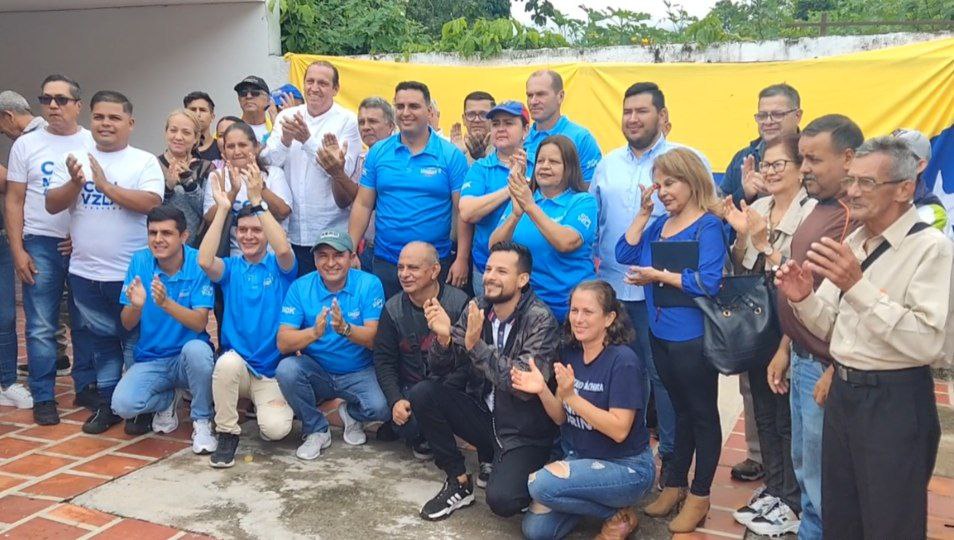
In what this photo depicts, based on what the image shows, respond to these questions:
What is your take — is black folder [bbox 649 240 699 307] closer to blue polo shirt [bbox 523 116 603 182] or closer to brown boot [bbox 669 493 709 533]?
brown boot [bbox 669 493 709 533]

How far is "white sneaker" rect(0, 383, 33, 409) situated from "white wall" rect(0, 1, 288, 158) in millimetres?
4037

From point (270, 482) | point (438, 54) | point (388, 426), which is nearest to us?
point (270, 482)

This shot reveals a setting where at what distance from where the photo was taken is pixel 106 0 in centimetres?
859

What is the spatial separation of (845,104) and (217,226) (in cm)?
447

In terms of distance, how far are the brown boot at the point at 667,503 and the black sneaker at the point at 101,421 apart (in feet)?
9.96

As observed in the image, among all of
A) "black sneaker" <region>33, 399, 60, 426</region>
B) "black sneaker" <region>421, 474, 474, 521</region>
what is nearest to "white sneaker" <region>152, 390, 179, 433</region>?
"black sneaker" <region>33, 399, 60, 426</region>

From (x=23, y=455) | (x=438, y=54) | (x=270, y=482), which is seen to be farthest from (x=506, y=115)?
(x=438, y=54)

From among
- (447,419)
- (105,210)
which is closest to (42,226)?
(105,210)

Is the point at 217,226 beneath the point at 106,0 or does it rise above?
beneath

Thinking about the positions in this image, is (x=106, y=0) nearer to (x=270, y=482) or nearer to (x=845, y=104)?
(x=270, y=482)

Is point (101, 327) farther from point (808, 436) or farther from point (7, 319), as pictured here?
point (808, 436)

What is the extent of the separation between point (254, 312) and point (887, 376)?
326 cm

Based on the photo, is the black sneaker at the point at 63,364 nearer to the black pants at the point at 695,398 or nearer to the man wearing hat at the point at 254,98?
the man wearing hat at the point at 254,98

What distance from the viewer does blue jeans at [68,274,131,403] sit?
495 cm
